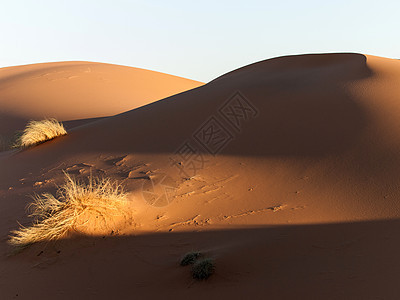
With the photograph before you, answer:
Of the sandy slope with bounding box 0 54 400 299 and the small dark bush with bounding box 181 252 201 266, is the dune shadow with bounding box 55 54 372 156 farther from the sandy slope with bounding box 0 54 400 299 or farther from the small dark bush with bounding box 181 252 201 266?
the small dark bush with bounding box 181 252 201 266

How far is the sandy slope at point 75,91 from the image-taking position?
16.6 meters

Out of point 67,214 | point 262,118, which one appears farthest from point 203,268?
point 262,118

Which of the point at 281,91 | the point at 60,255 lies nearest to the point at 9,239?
the point at 60,255

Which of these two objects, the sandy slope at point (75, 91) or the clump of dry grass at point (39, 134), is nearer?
the clump of dry grass at point (39, 134)

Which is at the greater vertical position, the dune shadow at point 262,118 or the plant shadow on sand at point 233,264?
the dune shadow at point 262,118

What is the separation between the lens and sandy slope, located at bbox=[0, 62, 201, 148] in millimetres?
16609

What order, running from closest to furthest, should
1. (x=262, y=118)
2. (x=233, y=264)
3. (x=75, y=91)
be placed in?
1. (x=233, y=264)
2. (x=262, y=118)
3. (x=75, y=91)

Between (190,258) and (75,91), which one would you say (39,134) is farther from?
(75,91)

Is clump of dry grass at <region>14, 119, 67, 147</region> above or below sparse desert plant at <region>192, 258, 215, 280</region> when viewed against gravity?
above

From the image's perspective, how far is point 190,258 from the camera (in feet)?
10.6

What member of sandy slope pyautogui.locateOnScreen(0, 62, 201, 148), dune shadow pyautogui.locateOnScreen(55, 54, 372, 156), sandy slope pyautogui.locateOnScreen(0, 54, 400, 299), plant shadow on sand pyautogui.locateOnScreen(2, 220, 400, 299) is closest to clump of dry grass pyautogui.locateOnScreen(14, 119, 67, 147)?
sandy slope pyautogui.locateOnScreen(0, 54, 400, 299)

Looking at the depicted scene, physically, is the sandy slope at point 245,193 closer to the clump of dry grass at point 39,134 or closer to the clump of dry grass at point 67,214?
the clump of dry grass at point 67,214

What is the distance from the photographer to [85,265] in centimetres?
351

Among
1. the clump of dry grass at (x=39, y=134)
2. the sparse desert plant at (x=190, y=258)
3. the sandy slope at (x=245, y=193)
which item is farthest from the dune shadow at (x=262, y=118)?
the sparse desert plant at (x=190, y=258)
